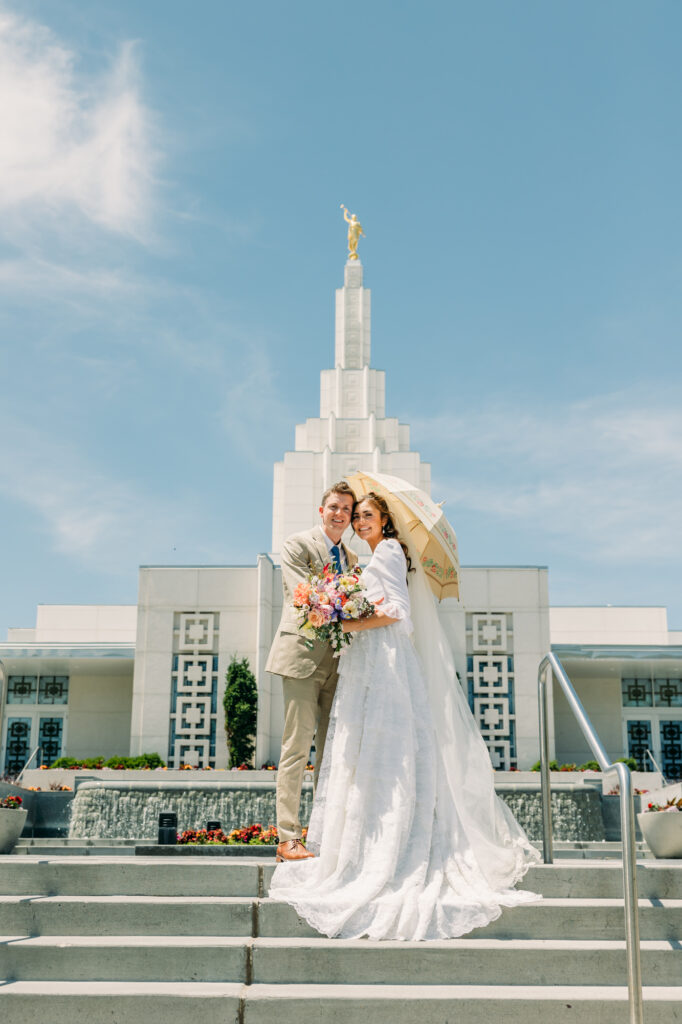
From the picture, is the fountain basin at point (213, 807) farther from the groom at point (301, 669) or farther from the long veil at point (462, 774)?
the long veil at point (462, 774)

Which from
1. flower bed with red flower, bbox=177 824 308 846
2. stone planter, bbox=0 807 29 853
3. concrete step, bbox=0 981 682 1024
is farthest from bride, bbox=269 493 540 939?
flower bed with red flower, bbox=177 824 308 846

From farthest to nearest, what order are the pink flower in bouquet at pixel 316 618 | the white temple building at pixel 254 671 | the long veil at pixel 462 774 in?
the white temple building at pixel 254 671 < the pink flower in bouquet at pixel 316 618 < the long veil at pixel 462 774

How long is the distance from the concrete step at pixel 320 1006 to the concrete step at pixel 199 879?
0.70 m

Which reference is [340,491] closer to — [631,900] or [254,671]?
[631,900]

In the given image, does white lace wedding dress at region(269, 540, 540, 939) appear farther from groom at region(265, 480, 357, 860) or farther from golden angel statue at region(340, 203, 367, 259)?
golden angel statue at region(340, 203, 367, 259)

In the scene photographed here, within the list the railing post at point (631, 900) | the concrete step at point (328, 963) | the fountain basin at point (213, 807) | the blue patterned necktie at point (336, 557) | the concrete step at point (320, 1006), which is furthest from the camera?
the fountain basin at point (213, 807)

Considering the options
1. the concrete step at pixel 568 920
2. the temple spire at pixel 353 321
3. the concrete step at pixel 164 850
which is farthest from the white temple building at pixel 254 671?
the concrete step at pixel 568 920

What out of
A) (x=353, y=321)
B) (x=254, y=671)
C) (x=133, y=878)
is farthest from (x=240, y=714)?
(x=353, y=321)

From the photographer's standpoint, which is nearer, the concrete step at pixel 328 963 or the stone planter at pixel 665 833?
the concrete step at pixel 328 963

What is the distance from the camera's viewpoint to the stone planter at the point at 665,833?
617 cm

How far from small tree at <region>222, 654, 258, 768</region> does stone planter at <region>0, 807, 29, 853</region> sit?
44.2ft

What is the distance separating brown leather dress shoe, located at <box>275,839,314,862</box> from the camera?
17.0ft

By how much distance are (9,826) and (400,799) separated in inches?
119

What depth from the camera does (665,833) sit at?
6195 mm
